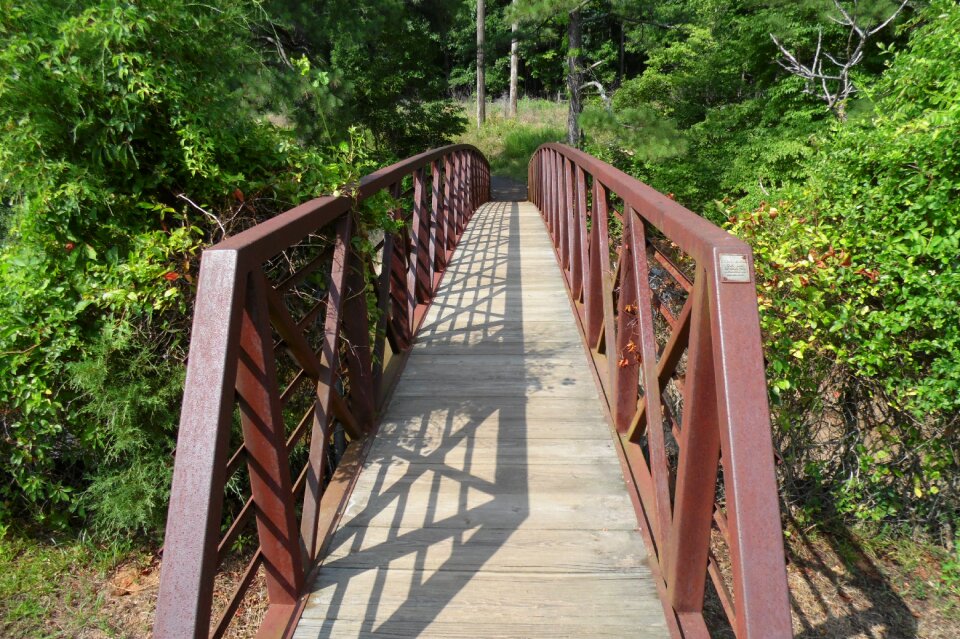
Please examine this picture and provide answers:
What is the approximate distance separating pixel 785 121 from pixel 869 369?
905cm

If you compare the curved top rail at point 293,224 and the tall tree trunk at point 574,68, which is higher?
the tall tree trunk at point 574,68

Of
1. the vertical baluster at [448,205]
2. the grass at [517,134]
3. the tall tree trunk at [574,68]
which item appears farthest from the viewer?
the grass at [517,134]

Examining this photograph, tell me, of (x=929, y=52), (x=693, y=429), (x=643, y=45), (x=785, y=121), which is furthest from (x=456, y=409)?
(x=643, y=45)

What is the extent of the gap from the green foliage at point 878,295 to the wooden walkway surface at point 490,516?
1.19 m

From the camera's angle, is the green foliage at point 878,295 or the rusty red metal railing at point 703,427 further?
the green foliage at point 878,295

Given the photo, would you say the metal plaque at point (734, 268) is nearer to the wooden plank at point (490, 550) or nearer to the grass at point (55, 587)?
the wooden plank at point (490, 550)

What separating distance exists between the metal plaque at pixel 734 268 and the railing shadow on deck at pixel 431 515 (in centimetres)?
127

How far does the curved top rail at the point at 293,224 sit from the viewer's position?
5.11 feet

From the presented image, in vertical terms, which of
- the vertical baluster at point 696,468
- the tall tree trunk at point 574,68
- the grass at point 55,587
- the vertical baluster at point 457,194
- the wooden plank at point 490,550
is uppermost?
the tall tree trunk at point 574,68

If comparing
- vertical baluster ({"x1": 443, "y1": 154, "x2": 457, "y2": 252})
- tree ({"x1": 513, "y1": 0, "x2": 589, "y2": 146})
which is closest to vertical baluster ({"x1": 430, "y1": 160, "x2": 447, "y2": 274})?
vertical baluster ({"x1": 443, "y1": 154, "x2": 457, "y2": 252})

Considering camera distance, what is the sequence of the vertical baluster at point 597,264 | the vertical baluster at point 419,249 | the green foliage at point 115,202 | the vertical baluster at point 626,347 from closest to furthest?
the green foliage at point 115,202 < the vertical baluster at point 626,347 < the vertical baluster at point 597,264 < the vertical baluster at point 419,249

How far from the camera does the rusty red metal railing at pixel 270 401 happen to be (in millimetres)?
1266

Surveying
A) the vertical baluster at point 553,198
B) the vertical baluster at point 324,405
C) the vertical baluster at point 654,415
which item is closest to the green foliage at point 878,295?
the vertical baluster at point 654,415

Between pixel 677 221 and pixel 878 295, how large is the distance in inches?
88.2
